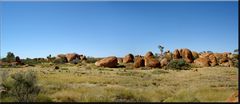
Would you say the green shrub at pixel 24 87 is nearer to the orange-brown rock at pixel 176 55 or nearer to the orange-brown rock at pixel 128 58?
the orange-brown rock at pixel 128 58

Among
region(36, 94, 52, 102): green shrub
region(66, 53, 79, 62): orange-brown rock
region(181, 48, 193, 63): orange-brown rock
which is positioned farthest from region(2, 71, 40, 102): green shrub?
region(66, 53, 79, 62): orange-brown rock

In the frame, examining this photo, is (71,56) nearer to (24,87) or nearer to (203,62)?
(203,62)

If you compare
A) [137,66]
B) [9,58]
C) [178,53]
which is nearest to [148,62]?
[137,66]

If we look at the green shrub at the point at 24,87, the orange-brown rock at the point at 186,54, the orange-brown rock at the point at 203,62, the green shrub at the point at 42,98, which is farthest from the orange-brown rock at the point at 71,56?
the green shrub at the point at 24,87

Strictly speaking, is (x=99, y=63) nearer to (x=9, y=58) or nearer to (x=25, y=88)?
(x=9, y=58)

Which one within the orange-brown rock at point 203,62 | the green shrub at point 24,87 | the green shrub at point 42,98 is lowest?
the green shrub at point 42,98

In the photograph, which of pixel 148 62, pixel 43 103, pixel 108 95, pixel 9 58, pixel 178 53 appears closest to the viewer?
pixel 43 103

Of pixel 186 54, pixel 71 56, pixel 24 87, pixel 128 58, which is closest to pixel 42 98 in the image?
pixel 24 87

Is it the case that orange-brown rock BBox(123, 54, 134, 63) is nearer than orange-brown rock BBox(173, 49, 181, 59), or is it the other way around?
orange-brown rock BBox(123, 54, 134, 63)

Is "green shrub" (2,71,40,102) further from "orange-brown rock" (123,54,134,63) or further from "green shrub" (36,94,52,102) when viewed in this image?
"orange-brown rock" (123,54,134,63)

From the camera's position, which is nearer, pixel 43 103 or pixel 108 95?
pixel 43 103

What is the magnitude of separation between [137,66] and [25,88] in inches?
1872

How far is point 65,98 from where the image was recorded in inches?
778

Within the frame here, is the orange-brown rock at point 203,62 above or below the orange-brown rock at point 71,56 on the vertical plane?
below
